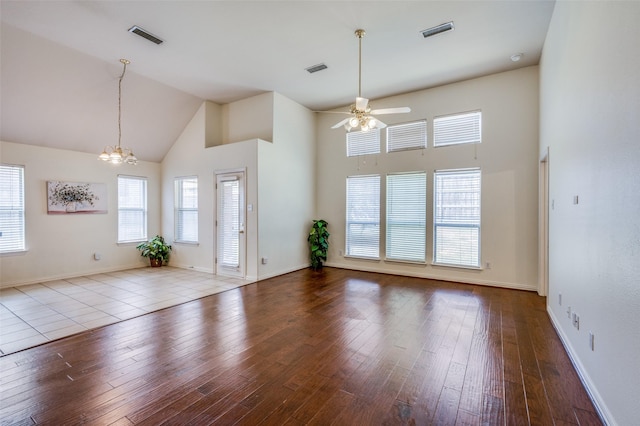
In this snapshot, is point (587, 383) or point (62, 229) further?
point (62, 229)

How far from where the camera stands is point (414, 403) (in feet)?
6.81

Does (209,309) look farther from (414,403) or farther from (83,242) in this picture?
(83,242)

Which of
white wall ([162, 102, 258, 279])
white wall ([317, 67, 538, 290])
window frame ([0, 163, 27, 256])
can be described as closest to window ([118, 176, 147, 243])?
white wall ([162, 102, 258, 279])

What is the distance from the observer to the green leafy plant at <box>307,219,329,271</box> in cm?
668

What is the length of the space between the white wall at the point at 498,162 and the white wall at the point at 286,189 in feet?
7.04

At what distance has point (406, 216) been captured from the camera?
5992mm

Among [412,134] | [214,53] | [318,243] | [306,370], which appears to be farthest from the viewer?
[318,243]

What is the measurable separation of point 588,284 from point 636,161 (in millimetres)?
1186

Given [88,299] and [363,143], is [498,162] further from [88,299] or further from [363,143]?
[88,299]

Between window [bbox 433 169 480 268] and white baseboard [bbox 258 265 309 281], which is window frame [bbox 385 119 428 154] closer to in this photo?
window [bbox 433 169 480 268]

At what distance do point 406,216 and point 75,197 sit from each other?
6.79m

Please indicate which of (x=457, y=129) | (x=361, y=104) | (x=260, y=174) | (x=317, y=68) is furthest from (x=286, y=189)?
(x=457, y=129)

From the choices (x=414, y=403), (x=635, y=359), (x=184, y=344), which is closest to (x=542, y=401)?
(x=635, y=359)

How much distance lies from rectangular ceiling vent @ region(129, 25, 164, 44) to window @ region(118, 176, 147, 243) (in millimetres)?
3856
